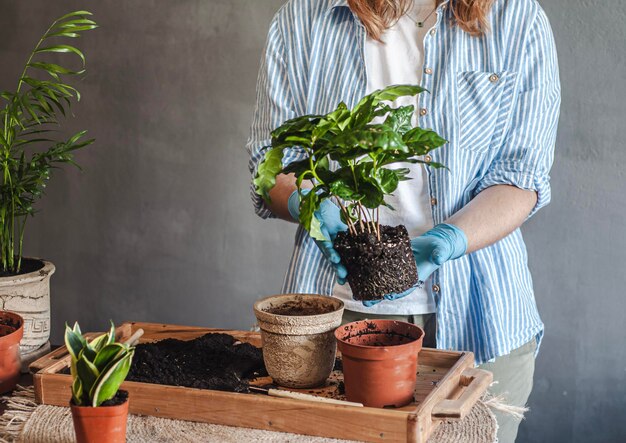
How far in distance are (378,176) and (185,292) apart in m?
2.19

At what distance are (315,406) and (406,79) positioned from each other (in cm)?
85

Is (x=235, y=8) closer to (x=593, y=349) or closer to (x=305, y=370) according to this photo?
(x=593, y=349)

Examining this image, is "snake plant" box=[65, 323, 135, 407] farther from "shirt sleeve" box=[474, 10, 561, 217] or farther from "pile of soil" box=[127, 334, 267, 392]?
"shirt sleeve" box=[474, 10, 561, 217]

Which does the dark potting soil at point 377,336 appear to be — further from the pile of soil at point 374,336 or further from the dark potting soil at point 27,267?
the dark potting soil at point 27,267

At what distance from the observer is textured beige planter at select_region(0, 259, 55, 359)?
1.65 m

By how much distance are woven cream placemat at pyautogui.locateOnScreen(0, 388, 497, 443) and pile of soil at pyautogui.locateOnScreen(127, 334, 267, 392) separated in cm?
8

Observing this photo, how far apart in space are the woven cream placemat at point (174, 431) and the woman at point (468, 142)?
396 mm

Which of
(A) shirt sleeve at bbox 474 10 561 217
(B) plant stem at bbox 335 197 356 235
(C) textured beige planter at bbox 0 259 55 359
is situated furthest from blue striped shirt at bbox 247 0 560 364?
(C) textured beige planter at bbox 0 259 55 359

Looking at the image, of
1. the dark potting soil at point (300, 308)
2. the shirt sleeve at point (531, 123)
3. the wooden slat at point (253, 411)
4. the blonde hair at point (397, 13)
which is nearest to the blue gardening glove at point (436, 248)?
the dark potting soil at point (300, 308)

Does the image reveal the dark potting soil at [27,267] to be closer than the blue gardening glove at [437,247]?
No

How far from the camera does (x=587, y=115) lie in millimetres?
2592

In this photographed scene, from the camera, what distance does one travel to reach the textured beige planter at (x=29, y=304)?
5.43 ft

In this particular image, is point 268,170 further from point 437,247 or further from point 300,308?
point 437,247

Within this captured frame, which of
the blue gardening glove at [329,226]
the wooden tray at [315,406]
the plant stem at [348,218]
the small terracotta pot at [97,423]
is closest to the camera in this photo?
the small terracotta pot at [97,423]
